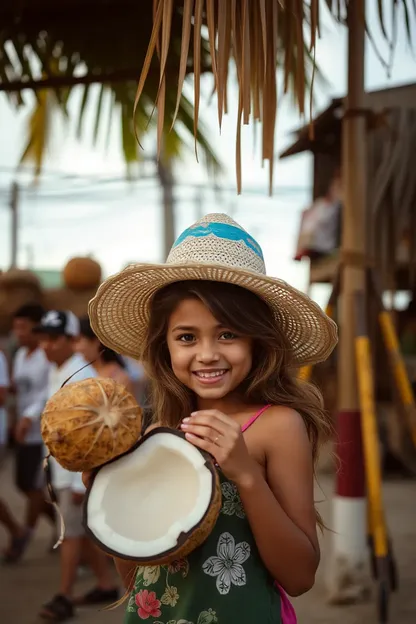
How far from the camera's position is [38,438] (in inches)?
214

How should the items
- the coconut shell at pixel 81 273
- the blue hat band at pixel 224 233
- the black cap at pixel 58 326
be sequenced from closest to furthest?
the blue hat band at pixel 224 233, the black cap at pixel 58 326, the coconut shell at pixel 81 273

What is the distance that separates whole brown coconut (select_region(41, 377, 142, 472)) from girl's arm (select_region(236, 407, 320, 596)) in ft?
0.83

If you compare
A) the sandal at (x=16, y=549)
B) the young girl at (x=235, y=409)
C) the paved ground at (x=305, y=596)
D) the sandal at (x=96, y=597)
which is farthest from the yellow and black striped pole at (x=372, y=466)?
the sandal at (x=16, y=549)

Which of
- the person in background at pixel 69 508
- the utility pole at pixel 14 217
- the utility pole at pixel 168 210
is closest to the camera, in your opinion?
the person in background at pixel 69 508

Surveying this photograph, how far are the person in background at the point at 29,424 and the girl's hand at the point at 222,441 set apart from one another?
3.79 m

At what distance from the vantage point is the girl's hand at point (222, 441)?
1.53 m

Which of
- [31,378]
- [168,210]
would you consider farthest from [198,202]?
[31,378]

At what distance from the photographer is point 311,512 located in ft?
5.43

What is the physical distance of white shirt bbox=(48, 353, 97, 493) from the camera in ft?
13.6

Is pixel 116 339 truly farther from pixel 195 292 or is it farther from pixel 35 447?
pixel 35 447

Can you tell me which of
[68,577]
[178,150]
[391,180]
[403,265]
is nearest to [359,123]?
[391,180]

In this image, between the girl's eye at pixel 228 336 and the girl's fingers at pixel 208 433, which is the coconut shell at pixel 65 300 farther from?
the girl's fingers at pixel 208 433

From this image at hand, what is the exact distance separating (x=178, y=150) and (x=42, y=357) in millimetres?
3658

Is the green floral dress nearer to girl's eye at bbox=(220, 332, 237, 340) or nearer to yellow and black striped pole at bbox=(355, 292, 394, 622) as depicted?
girl's eye at bbox=(220, 332, 237, 340)
